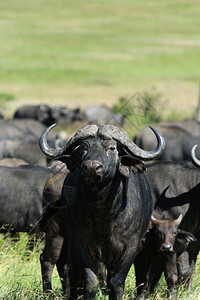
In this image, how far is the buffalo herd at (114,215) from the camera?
5824mm

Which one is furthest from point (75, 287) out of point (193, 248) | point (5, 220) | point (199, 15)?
point (199, 15)

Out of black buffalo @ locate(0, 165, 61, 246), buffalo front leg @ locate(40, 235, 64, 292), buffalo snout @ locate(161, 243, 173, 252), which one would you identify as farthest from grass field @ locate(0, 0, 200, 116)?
buffalo snout @ locate(161, 243, 173, 252)

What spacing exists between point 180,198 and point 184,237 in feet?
2.19

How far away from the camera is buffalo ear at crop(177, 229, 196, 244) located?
23.5 ft

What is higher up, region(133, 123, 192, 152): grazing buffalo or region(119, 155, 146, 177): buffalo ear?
region(119, 155, 146, 177): buffalo ear

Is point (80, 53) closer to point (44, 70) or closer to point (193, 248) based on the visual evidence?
point (44, 70)

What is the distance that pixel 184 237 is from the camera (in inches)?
284

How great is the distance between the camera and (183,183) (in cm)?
790

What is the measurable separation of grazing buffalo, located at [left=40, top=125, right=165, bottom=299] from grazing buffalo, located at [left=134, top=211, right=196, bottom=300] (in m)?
0.66

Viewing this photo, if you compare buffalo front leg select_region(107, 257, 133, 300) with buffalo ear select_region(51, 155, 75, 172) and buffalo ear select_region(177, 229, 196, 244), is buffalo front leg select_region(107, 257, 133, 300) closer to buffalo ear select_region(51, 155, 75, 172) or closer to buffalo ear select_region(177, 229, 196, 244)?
buffalo ear select_region(51, 155, 75, 172)

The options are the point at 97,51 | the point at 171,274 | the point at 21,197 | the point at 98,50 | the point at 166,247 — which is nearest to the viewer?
the point at 166,247

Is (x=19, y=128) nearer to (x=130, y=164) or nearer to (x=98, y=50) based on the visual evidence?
(x=130, y=164)

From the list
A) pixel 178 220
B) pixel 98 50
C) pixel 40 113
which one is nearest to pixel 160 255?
pixel 178 220

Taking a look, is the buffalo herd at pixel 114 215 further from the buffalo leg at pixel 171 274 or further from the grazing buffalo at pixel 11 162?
the grazing buffalo at pixel 11 162
